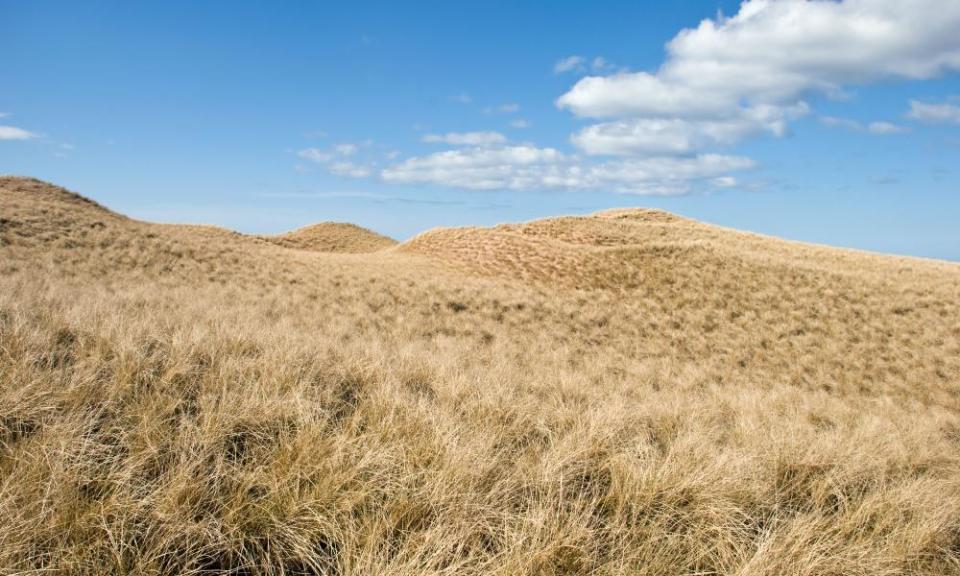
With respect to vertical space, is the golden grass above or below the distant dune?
below

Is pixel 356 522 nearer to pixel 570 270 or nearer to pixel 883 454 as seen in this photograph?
pixel 883 454

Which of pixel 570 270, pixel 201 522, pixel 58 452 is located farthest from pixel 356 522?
pixel 570 270

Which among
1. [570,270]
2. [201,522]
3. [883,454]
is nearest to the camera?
[201,522]

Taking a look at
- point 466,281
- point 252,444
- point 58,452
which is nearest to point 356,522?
point 252,444

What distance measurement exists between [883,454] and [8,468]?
724 cm

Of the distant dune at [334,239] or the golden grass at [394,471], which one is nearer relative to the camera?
the golden grass at [394,471]

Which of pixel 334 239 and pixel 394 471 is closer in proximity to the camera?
pixel 394 471

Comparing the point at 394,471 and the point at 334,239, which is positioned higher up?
the point at 334,239

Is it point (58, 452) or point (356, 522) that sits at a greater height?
point (58, 452)

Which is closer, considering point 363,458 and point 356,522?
point 356,522

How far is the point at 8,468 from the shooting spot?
110 inches

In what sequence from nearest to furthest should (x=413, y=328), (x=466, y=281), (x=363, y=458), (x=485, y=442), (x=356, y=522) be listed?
(x=356, y=522) < (x=363, y=458) < (x=485, y=442) < (x=413, y=328) < (x=466, y=281)

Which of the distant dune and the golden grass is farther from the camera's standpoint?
the distant dune

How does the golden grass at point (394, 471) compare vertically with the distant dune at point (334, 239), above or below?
below
